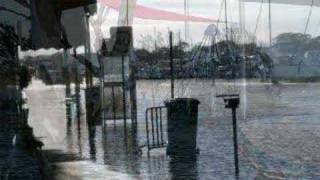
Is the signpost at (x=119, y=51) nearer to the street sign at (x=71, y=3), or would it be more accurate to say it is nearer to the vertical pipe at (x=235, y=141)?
the street sign at (x=71, y=3)

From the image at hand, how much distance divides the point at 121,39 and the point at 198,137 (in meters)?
0.81

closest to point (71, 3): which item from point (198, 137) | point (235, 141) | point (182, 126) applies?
point (182, 126)

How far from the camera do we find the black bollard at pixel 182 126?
503 cm

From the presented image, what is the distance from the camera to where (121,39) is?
195 inches

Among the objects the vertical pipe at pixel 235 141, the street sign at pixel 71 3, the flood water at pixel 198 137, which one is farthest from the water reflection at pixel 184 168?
the street sign at pixel 71 3

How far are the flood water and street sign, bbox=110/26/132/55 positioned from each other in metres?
0.25

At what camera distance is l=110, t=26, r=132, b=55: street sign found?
4914 millimetres

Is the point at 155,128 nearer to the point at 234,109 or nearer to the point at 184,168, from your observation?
the point at 184,168

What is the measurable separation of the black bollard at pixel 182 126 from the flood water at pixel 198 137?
4cm

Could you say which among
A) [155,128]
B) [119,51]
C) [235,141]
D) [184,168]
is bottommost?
[184,168]

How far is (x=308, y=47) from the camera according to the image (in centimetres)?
526
